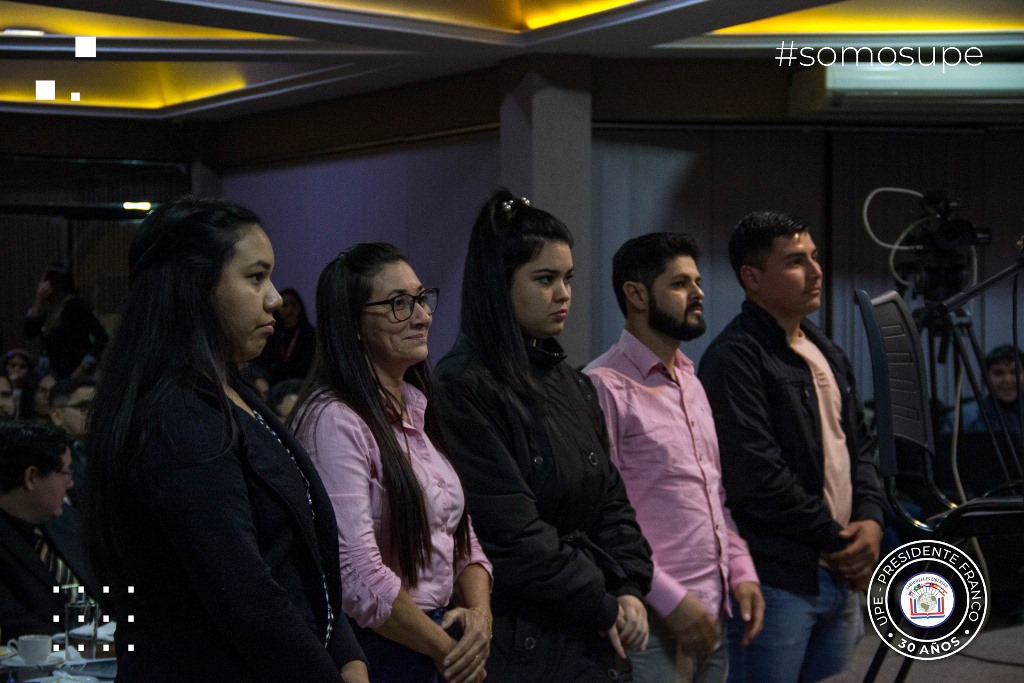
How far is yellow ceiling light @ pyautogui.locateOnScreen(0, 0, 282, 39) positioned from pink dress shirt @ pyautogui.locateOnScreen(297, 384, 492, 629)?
3548 mm

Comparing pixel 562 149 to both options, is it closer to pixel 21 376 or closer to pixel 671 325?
pixel 671 325

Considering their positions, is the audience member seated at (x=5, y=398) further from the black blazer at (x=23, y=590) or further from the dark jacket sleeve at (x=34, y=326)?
the dark jacket sleeve at (x=34, y=326)

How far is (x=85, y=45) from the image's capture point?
522cm

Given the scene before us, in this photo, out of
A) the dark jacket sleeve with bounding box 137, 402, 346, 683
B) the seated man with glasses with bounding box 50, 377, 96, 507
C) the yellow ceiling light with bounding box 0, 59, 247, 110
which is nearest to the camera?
the dark jacket sleeve with bounding box 137, 402, 346, 683

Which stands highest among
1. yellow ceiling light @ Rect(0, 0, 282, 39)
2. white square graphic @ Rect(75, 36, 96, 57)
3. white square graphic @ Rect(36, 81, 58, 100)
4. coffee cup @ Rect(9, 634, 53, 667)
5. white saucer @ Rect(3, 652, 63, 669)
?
white square graphic @ Rect(36, 81, 58, 100)

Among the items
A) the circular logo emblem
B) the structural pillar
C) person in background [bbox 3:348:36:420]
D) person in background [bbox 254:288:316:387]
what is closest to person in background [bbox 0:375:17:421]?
person in background [bbox 3:348:36:420]

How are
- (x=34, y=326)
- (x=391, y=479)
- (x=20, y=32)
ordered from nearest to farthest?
(x=391, y=479)
(x=20, y=32)
(x=34, y=326)

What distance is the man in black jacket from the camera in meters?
2.59

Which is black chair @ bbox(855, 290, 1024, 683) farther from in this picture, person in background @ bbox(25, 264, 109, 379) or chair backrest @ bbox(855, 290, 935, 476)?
person in background @ bbox(25, 264, 109, 379)

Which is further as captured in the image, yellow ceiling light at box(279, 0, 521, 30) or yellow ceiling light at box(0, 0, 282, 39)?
yellow ceiling light at box(0, 0, 282, 39)

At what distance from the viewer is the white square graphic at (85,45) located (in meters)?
5.20

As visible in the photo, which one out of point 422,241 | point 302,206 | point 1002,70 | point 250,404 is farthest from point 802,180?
point 250,404

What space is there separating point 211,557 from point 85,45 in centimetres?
447

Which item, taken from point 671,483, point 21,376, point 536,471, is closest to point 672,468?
A: point 671,483
